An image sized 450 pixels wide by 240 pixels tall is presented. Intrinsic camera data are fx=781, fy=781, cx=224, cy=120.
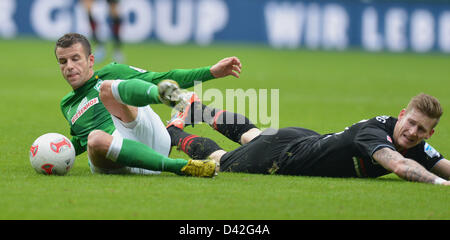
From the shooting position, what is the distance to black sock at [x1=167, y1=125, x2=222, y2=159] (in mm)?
6055

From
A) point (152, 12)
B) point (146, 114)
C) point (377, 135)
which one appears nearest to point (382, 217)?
point (377, 135)

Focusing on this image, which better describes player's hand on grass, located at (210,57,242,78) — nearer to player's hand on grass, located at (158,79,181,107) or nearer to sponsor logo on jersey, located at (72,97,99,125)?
sponsor logo on jersey, located at (72,97,99,125)

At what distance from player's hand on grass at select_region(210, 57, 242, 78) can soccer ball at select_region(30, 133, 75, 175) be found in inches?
46.8

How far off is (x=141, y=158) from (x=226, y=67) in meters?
0.99

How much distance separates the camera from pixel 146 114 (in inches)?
224

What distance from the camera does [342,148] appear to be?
541 centimetres

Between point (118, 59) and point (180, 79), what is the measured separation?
10752 millimetres

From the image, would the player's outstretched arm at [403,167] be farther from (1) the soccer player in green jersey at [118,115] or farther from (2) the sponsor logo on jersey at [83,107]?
(2) the sponsor logo on jersey at [83,107]

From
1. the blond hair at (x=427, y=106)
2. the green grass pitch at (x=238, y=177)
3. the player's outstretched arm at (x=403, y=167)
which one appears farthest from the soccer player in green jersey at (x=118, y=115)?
the blond hair at (x=427, y=106)

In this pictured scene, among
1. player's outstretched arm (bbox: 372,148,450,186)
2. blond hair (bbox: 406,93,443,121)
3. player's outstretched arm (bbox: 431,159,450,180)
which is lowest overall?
player's outstretched arm (bbox: 431,159,450,180)

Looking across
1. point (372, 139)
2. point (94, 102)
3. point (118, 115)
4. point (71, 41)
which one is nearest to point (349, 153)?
point (372, 139)

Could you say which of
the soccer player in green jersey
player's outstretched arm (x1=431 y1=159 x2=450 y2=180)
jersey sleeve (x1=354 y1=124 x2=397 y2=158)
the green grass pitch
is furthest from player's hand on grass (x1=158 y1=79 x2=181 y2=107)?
player's outstretched arm (x1=431 y1=159 x2=450 y2=180)

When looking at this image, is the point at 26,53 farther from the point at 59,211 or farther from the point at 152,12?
the point at 59,211

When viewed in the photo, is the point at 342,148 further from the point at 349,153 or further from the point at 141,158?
the point at 141,158
